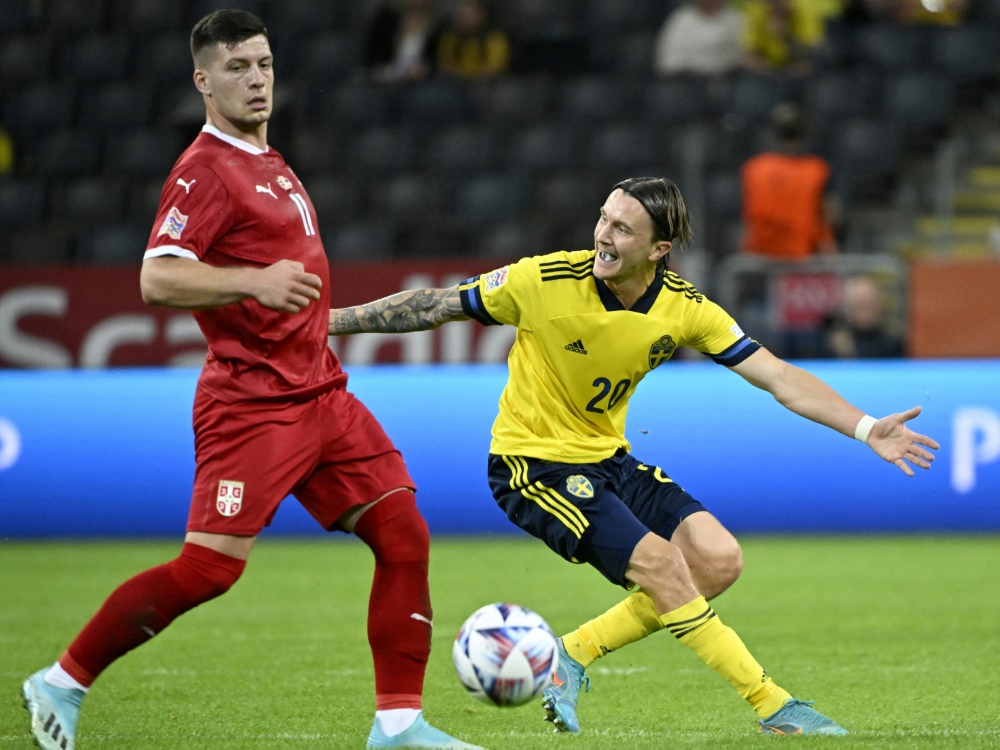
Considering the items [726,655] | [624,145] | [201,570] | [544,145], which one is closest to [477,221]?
[544,145]

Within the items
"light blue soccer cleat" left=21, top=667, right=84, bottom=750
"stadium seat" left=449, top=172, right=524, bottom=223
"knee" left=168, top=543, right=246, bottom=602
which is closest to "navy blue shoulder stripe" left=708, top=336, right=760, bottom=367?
"knee" left=168, top=543, right=246, bottom=602

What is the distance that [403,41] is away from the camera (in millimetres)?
15078

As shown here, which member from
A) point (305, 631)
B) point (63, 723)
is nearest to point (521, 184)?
point (305, 631)

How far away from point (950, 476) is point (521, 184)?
5344 mm

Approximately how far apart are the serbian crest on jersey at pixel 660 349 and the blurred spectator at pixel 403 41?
32.7ft

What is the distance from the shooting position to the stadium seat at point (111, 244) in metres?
14.0

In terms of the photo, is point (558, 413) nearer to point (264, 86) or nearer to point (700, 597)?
point (700, 597)

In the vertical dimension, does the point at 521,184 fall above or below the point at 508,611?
above

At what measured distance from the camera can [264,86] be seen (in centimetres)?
467

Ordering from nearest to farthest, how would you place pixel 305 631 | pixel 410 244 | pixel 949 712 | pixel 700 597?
1. pixel 700 597
2. pixel 949 712
3. pixel 305 631
4. pixel 410 244

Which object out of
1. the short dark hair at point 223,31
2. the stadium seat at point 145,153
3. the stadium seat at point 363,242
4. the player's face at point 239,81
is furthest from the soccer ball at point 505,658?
the stadium seat at point 145,153

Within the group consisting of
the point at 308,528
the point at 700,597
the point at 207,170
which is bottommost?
the point at 308,528

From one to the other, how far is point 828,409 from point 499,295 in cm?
120

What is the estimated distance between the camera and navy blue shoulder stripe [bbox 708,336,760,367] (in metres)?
5.41
